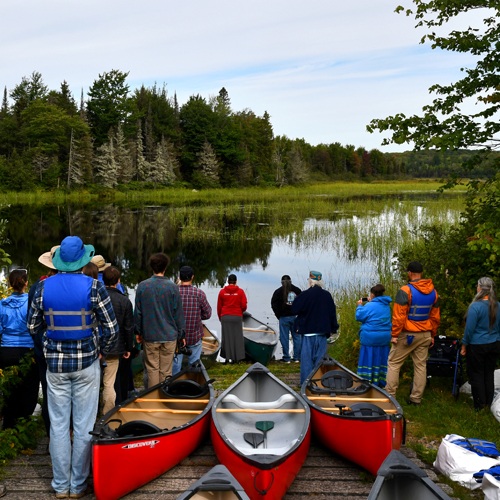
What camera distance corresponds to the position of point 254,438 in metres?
4.53

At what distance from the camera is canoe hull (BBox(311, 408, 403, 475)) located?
4.25 metres

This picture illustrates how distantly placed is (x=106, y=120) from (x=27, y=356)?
6772 cm

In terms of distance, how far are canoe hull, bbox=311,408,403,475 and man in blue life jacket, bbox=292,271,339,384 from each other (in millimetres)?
1750

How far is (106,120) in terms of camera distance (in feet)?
221

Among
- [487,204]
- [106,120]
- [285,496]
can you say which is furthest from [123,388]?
[106,120]

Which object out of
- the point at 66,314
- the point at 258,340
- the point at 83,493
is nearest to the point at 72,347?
the point at 66,314

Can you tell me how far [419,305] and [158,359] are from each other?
3.19 meters

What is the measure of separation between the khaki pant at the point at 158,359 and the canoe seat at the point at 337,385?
1651 mm

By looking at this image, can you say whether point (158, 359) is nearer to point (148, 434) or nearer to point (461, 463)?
point (148, 434)

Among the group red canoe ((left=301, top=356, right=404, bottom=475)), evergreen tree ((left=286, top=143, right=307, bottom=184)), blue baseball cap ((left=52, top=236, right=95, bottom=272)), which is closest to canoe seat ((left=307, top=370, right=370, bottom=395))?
red canoe ((left=301, top=356, right=404, bottom=475))

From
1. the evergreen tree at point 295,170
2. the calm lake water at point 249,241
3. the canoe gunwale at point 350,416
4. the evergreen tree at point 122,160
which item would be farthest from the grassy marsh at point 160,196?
the canoe gunwale at point 350,416

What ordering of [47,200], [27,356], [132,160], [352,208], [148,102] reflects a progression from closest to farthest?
[27,356] → [352,208] → [47,200] → [132,160] → [148,102]

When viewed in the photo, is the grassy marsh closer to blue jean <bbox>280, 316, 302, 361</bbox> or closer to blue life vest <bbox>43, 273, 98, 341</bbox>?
blue jean <bbox>280, 316, 302, 361</bbox>

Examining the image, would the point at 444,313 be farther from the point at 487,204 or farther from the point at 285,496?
the point at 285,496
